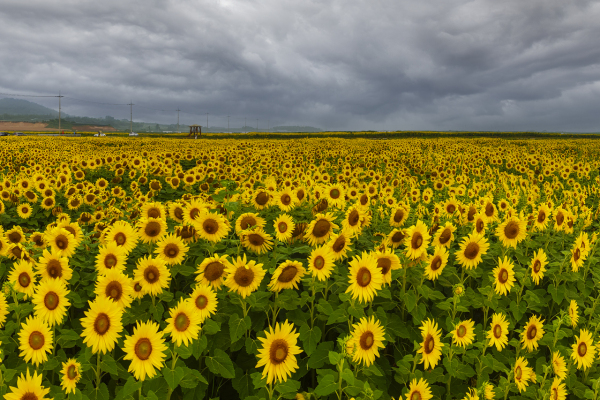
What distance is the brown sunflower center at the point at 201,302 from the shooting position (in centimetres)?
268

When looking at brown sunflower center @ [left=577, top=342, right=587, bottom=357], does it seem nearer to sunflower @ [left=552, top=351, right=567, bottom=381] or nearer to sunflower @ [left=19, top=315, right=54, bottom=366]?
Answer: sunflower @ [left=552, top=351, right=567, bottom=381]

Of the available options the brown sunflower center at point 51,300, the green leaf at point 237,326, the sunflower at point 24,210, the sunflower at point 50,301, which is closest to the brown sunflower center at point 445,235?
the green leaf at point 237,326

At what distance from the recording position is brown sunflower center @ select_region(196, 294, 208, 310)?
105 inches

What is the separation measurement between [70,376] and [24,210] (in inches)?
265

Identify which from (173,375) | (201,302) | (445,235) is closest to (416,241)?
(445,235)

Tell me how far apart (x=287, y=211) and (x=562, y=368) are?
3.38m

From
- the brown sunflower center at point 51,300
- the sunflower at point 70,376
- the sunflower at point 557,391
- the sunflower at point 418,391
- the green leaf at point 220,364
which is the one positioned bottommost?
the sunflower at point 557,391

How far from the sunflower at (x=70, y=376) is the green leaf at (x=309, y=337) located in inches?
61.4

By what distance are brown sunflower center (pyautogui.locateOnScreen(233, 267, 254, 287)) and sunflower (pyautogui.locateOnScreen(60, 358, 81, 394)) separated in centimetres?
116

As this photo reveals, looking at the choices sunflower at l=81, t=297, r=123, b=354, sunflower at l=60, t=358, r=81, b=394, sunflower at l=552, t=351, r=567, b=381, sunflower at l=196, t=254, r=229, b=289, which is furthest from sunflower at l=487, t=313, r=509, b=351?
sunflower at l=60, t=358, r=81, b=394

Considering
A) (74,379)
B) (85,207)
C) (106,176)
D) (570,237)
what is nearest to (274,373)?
(74,379)

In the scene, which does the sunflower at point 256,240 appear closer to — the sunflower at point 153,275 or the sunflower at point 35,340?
the sunflower at point 153,275

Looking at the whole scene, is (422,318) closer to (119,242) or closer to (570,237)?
(119,242)

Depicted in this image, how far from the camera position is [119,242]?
337 cm
